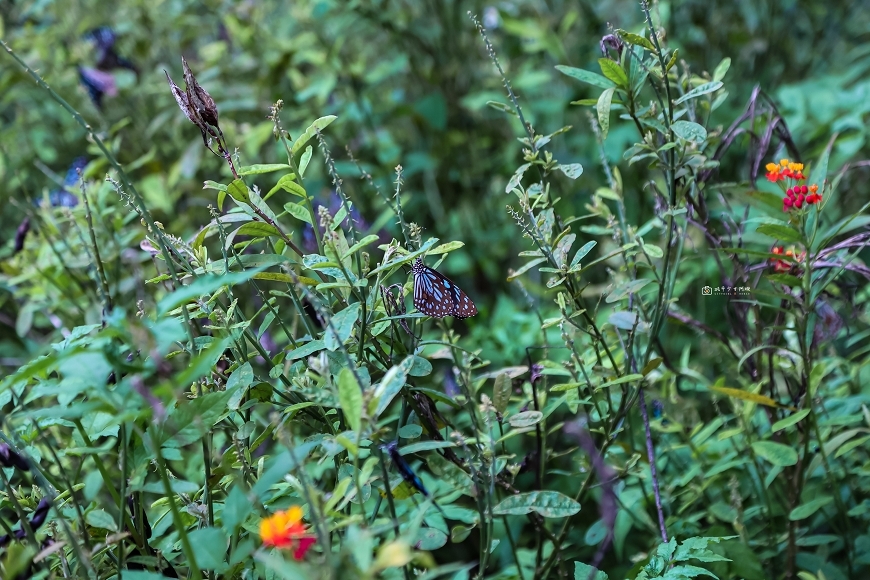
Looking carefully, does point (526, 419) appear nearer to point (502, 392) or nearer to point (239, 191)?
point (502, 392)

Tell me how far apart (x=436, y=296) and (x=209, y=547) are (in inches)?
13.4

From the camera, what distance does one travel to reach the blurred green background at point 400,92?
6.96 ft

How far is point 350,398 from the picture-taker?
60 cm

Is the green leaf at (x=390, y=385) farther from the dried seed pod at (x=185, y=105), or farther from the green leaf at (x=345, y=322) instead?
the dried seed pod at (x=185, y=105)

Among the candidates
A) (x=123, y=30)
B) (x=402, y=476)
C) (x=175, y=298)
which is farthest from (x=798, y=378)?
(x=123, y=30)

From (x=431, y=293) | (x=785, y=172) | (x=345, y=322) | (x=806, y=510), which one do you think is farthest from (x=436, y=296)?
(x=806, y=510)

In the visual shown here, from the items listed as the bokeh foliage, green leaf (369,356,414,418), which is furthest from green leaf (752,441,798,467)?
green leaf (369,356,414,418)

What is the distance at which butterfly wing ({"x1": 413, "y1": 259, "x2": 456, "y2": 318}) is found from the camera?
79 cm

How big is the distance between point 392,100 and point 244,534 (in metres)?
1.94

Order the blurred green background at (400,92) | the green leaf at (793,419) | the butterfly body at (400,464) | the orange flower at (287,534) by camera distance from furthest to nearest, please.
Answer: the blurred green background at (400,92), the green leaf at (793,419), the butterfly body at (400,464), the orange flower at (287,534)

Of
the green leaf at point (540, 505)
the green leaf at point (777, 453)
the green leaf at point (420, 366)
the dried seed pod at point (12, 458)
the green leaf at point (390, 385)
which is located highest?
the green leaf at point (390, 385)

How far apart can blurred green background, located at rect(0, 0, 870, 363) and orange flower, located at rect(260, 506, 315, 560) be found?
1.48m

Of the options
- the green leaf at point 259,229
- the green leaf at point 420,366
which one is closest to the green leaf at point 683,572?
the green leaf at point 420,366

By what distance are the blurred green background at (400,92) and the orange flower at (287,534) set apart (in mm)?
1481
